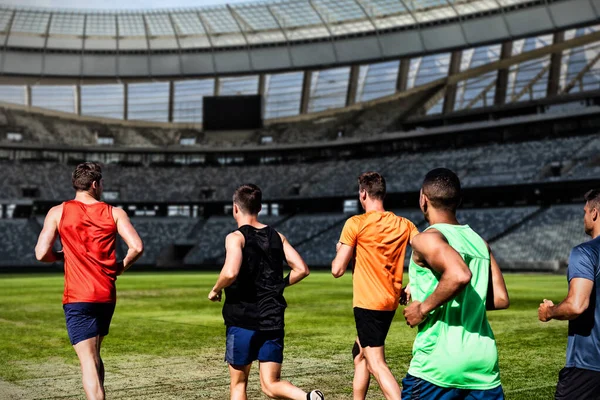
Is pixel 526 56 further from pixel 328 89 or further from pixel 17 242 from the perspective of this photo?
pixel 17 242

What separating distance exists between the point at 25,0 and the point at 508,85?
38539 millimetres

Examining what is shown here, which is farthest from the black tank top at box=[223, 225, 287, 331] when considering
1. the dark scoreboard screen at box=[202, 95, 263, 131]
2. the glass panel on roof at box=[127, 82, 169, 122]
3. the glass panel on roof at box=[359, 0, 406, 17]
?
the glass panel on roof at box=[127, 82, 169, 122]

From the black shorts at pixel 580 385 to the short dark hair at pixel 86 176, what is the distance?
419 cm

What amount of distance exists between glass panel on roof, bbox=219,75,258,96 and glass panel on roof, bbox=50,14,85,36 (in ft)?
49.2

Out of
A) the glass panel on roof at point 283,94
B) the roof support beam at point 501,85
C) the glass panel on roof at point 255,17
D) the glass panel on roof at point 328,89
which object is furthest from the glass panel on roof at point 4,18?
the roof support beam at point 501,85

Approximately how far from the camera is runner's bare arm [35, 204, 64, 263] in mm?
6066

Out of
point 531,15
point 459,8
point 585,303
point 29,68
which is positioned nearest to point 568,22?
point 531,15

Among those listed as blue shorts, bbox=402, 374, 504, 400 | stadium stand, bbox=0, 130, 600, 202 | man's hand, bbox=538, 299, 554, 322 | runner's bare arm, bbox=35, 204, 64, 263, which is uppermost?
stadium stand, bbox=0, 130, 600, 202

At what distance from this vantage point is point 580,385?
4609 mm

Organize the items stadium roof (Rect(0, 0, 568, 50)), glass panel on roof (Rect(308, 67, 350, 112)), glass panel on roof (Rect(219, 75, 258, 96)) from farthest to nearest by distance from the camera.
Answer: glass panel on roof (Rect(219, 75, 258, 96)), glass panel on roof (Rect(308, 67, 350, 112)), stadium roof (Rect(0, 0, 568, 50))

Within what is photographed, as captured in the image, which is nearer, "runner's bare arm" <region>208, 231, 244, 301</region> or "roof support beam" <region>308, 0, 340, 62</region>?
"runner's bare arm" <region>208, 231, 244, 301</region>

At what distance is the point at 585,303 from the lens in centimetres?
453

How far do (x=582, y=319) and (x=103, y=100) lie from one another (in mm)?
67346

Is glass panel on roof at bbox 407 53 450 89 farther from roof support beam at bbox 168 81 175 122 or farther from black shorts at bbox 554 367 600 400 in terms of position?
black shorts at bbox 554 367 600 400
